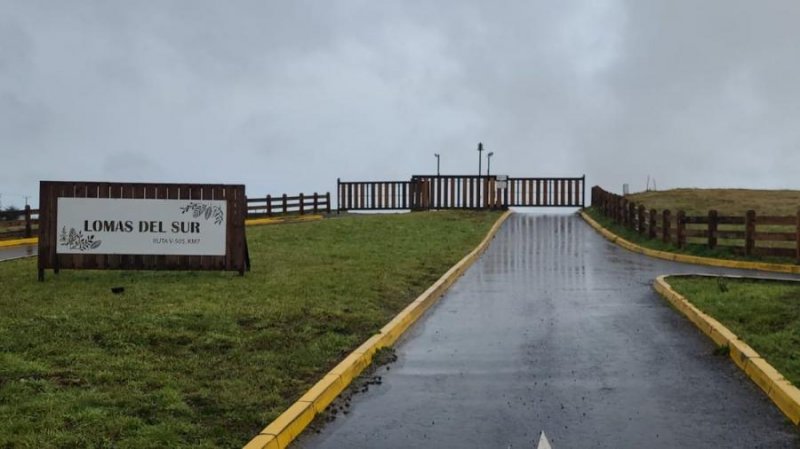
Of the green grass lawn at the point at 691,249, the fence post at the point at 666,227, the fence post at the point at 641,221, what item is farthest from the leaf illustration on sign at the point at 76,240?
the fence post at the point at 641,221

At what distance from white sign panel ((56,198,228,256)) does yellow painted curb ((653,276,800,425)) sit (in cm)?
864

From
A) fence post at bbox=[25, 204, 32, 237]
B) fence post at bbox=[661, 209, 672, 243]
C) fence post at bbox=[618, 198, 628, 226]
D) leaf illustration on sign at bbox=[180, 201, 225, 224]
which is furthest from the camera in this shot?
fence post at bbox=[618, 198, 628, 226]

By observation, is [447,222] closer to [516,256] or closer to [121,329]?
[516,256]

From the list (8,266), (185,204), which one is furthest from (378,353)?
(8,266)

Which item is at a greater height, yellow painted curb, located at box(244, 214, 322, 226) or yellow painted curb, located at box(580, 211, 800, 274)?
yellow painted curb, located at box(244, 214, 322, 226)

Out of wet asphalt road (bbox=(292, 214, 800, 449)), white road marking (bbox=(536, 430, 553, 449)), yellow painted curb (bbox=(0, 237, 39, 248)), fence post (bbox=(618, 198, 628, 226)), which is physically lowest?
white road marking (bbox=(536, 430, 553, 449))

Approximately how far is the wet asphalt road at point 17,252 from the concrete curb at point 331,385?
43.4 feet

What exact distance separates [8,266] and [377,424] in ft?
44.6

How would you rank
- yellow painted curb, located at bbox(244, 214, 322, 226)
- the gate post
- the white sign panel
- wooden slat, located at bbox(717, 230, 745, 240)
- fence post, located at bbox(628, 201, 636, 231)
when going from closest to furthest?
the white sign panel
wooden slat, located at bbox(717, 230, 745, 240)
the gate post
fence post, located at bbox(628, 201, 636, 231)
yellow painted curb, located at bbox(244, 214, 322, 226)

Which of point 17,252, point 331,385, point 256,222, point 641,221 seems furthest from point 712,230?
point 256,222

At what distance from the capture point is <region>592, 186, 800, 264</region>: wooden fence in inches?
748

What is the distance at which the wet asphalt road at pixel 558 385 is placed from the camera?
595 centimetres

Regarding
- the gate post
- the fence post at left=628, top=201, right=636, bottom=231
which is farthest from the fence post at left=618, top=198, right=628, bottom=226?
the gate post

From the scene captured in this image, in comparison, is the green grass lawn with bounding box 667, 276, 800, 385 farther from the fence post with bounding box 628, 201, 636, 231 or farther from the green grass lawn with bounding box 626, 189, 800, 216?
the green grass lawn with bounding box 626, 189, 800, 216
